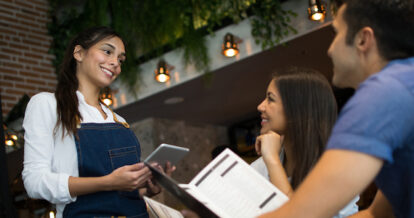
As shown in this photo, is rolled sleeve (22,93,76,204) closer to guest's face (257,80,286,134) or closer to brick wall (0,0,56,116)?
guest's face (257,80,286,134)

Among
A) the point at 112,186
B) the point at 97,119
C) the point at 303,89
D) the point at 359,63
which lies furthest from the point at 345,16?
the point at 97,119

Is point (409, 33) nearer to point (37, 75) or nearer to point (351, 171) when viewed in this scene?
point (351, 171)

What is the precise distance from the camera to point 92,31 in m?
1.79

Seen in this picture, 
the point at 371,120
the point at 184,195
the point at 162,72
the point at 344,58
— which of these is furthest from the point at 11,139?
the point at 371,120

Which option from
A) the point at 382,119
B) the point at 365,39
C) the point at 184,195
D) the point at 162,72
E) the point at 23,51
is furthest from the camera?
the point at 23,51

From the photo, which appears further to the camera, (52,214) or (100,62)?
(52,214)

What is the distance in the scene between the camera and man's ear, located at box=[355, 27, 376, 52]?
100 cm

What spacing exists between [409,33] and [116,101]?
4.78m

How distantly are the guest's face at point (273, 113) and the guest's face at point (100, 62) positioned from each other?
58 cm

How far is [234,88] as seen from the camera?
18.5 ft

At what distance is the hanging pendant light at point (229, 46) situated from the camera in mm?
4594

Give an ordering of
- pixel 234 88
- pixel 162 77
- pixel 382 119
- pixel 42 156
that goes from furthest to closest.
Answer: pixel 234 88
pixel 162 77
pixel 42 156
pixel 382 119

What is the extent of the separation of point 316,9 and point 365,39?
3130 mm

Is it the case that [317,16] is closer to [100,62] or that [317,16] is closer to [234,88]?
[234,88]
